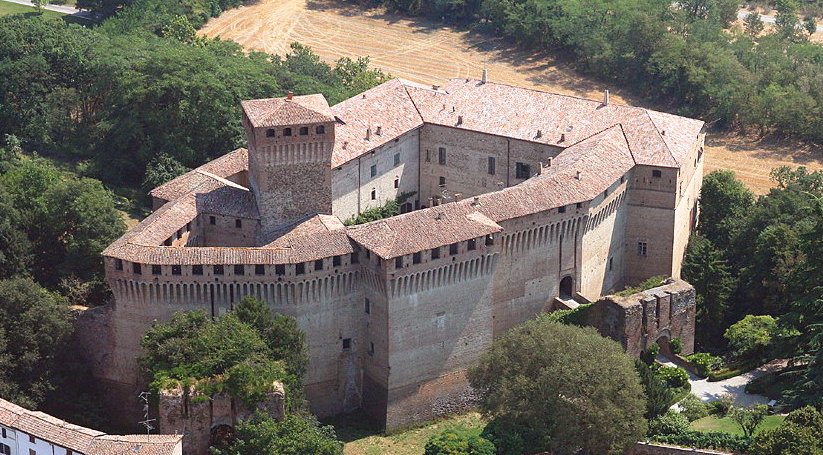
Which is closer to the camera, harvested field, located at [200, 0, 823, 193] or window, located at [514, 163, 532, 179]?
window, located at [514, 163, 532, 179]

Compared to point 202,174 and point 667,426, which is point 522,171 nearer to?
point 202,174

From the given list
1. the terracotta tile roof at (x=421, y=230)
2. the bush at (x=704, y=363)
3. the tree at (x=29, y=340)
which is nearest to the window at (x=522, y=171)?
the terracotta tile roof at (x=421, y=230)

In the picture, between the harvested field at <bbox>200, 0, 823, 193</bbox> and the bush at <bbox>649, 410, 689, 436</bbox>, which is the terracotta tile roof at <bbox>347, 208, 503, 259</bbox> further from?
the harvested field at <bbox>200, 0, 823, 193</bbox>

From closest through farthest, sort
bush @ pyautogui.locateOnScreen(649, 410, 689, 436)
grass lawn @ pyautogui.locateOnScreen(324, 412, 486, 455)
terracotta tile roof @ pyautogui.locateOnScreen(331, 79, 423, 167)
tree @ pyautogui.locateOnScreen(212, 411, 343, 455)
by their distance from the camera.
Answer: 1. tree @ pyautogui.locateOnScreen(212, 411, 343, 455)
2. bush @ pyautogui.locateOnScreen(649, 410, 689, 436)
3. grass lawn @ pyautogui.locateOnScreen(324, 412, 486, 455)
4. terracotta tile roof @ pyautogui.locateOnScreen(331, 79, 423, 167)

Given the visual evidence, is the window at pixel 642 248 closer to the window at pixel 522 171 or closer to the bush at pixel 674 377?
the window at pixel 522 171

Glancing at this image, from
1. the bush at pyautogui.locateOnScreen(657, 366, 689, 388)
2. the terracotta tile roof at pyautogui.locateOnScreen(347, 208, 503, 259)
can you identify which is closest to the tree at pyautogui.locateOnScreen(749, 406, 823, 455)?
the bush at pyautogui.locateOnScreen(657, 366, 689, 388)

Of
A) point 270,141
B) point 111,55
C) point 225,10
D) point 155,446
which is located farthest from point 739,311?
point 225,10
